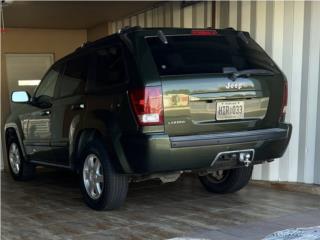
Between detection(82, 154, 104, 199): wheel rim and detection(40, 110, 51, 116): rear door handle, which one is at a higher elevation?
detection(40, 110, 51, 116): rear door handle

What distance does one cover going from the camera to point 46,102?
6.85 metres

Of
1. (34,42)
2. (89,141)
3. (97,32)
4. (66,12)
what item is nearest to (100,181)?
(89,141)

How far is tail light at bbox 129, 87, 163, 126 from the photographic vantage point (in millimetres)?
4594

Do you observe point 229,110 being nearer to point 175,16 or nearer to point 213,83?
point 213,83

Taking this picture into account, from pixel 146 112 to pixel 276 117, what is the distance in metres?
1.46

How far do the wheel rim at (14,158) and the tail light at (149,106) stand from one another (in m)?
4.08

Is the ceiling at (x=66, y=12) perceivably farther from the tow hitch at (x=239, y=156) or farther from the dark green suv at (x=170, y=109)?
the tow hitch at (x=239, y=156)

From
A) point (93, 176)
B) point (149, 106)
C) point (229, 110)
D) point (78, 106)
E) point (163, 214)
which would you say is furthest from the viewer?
point (78, 106)

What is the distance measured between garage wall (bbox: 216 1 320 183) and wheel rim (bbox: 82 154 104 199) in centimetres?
244

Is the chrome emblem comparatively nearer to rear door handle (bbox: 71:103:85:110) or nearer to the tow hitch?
the tow hitch

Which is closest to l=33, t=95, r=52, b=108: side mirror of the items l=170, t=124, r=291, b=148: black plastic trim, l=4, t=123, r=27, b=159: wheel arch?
l=4, t=123, r=27, b=159: wheel arch

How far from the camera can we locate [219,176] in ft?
20.8

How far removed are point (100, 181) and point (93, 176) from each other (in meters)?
0.15

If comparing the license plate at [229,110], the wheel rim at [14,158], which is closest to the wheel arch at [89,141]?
the license plate at [229,110]
